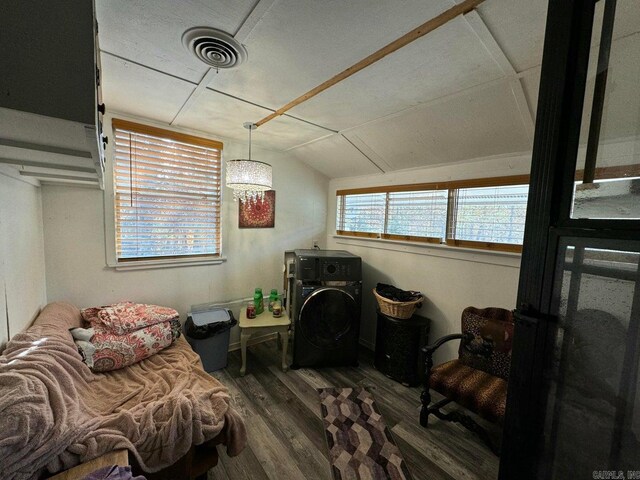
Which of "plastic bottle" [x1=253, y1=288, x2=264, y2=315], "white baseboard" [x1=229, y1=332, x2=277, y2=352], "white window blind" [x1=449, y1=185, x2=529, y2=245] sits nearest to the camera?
"white window blind" [x1=449, y1=185, x2=529, y2=245]

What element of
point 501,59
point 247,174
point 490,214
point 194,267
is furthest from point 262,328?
point 501,59

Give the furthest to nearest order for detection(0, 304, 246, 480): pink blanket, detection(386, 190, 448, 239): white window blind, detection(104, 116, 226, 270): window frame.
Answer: detection(386, 190, 448, 239): white window blind
detection(104, 116, 226, 270): window frame
detection(0, 304, 246, 480): pink blanket

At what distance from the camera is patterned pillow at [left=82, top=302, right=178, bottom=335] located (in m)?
1.85

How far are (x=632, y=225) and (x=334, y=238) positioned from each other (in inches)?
117

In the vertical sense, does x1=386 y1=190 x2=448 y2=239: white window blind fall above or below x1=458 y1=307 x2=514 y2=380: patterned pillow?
above

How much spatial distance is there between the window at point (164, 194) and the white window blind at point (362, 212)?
1.55 meters

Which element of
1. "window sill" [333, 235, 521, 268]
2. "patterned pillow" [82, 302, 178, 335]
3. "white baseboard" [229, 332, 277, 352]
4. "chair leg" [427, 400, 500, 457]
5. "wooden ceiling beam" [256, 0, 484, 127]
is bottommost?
"white baseboard" [229, 332, 277, 352]

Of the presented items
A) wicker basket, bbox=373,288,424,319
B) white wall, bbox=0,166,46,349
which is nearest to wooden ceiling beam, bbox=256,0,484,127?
white wall, bbox=0,166,46,349

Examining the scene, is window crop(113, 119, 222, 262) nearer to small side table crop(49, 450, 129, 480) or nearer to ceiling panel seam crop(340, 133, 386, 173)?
ceiling panel seam crop(340, 133, 386, 173)

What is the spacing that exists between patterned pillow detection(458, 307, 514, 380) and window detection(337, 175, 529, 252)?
20.9 inches

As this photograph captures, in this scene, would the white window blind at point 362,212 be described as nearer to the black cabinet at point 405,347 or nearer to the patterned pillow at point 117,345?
the black cabinet at point 405,347

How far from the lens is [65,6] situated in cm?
51

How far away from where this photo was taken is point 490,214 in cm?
211

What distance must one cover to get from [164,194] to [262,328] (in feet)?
5.13
